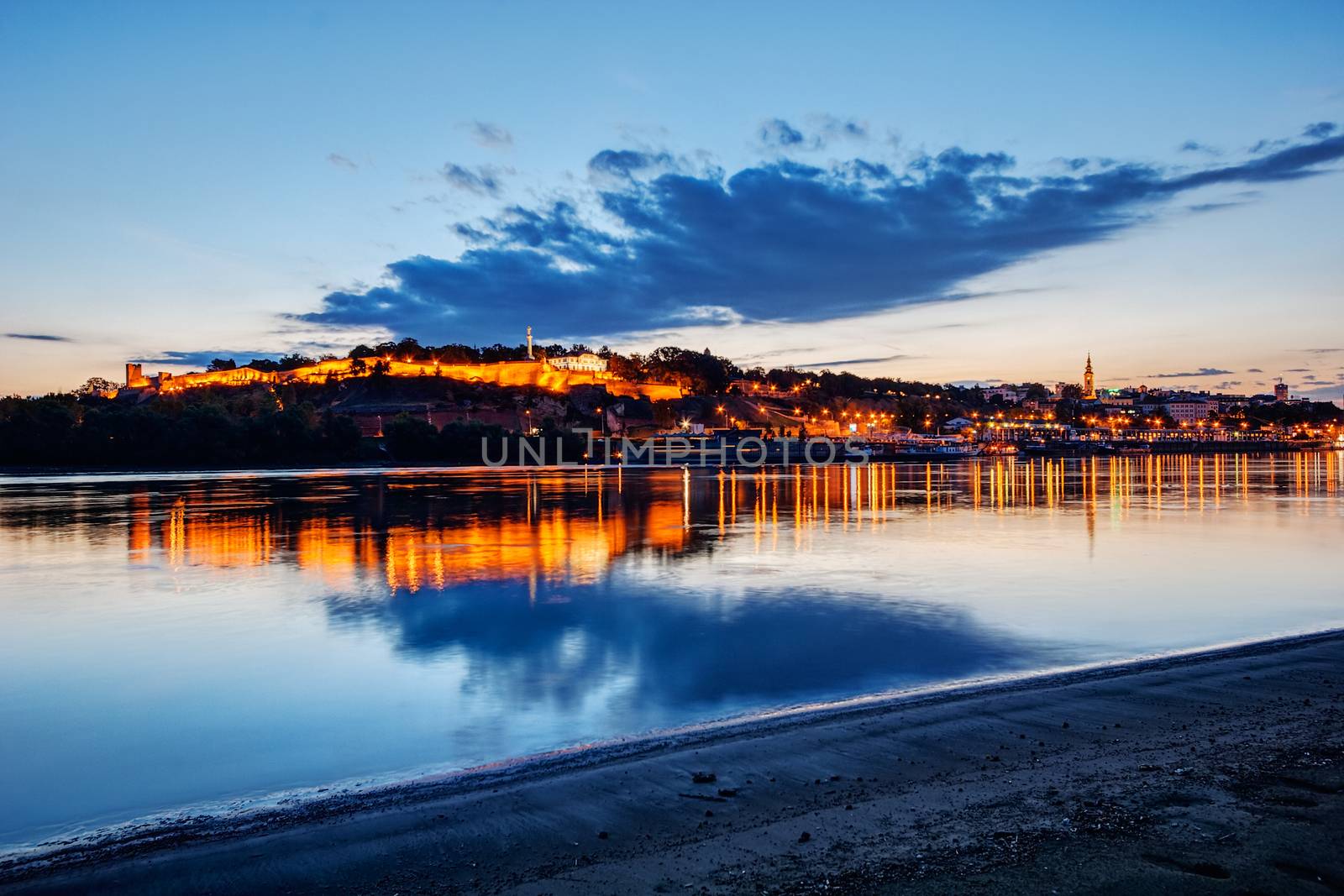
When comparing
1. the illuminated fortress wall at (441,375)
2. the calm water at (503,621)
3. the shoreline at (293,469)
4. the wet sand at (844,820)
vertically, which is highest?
the illuminated fortress wall at (441,375)

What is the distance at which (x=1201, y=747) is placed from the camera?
592 centimetres

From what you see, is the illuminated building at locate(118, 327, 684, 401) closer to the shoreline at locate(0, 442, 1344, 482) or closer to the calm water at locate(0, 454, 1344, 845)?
the shoreline at locate(0, 442, 1344, 482)

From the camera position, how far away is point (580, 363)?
17262 cm

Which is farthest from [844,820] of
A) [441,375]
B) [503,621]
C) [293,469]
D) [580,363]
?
[580,363]

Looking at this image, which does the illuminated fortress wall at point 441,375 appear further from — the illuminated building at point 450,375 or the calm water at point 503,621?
the calm water at point 503,621

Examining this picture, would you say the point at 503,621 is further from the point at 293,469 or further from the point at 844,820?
the point at 293,469

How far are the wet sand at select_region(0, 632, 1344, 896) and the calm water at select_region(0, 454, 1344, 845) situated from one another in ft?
3.07

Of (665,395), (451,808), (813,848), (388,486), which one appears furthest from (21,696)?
(665,395)

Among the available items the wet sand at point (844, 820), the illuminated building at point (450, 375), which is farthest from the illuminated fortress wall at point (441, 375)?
the wet sand at point (844, 820)

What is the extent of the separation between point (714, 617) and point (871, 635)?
7.34ft

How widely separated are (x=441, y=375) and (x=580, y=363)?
30.6m

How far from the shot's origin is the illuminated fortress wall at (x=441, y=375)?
154 metres

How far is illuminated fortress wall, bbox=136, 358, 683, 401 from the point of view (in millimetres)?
154000

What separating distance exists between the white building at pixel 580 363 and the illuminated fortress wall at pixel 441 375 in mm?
3633
